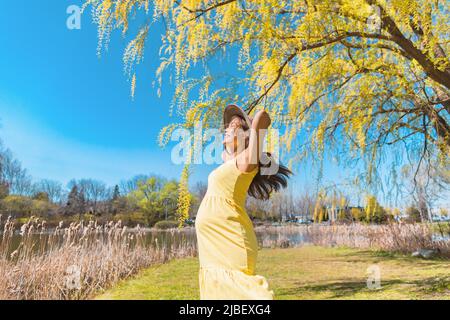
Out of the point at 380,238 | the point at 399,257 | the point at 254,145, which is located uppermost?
the point at 254,145

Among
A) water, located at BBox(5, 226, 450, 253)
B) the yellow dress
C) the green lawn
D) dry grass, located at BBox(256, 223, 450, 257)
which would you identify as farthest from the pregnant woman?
dry grass, located at BBox(256, 223, 450, 257)

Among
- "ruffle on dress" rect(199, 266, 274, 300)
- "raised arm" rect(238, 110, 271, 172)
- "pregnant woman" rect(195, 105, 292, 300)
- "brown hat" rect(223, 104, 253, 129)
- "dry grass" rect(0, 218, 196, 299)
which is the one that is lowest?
"dry grass" rect(0, 218, 196, 299)

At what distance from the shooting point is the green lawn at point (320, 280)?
14.5 feet

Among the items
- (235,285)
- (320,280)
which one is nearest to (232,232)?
(235,285)

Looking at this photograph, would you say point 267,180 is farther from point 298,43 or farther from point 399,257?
point 399,257

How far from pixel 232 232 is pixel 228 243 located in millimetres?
48

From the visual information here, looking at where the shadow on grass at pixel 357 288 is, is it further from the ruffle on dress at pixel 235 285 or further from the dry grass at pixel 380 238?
the dry grass at pixel 380 238

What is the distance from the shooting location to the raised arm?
1540 millimetres

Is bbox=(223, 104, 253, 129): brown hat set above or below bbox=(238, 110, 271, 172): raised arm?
above

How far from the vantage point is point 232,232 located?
1.50 metres

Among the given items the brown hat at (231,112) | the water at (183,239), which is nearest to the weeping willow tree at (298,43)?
the brown hat at (231,112)

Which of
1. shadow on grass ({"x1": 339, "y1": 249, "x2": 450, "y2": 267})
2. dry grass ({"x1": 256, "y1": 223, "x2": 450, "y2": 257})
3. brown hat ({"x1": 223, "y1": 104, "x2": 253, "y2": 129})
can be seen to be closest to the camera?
brown hat ({"x1": 223, "y1": 104, "x2": 253, "y2": 129})

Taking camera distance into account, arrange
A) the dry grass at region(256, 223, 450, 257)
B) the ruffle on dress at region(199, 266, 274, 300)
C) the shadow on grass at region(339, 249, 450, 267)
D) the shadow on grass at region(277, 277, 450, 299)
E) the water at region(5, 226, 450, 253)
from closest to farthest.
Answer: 1. the ruffle on dress at region(199, 266, 274, 300)
2. the shadow on grass at region(277, 277, 450, 299)
3. the shadow on grass at region(339, 249, 450, 267)
4. the water at region(5, 226, 450, 253)
5. the dry grass at region(256, 223, 450, 257)

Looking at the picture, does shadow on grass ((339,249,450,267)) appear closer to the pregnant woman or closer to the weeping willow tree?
the weeping willow tree
